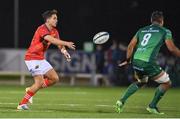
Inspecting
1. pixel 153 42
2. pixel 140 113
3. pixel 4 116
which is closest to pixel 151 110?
pixel 140 113

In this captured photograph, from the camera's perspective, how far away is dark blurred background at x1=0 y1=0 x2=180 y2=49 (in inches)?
1423

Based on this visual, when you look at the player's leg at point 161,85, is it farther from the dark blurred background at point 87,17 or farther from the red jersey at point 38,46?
the dark blurred background at point 87,17

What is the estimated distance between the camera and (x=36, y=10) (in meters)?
37.3

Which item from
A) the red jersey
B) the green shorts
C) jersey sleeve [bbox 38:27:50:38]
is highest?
jersey sleeve [bbox 38:27:50:38]

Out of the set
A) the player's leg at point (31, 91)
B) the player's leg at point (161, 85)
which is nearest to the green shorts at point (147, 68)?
the player's leg at point (161, 85)

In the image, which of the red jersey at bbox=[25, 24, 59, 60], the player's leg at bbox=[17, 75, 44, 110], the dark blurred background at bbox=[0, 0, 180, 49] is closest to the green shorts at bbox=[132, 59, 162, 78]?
the red jersey at bbox=[25, 24, 59, 60]

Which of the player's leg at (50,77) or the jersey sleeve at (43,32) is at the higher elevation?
the jersey sleeve at (43,32)

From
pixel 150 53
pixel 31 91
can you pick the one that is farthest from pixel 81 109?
pixel 150 53

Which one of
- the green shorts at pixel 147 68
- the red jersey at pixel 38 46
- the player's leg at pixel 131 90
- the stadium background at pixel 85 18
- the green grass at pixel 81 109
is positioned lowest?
the stadium background at pixel 85 18

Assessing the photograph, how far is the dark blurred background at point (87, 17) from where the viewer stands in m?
36.2

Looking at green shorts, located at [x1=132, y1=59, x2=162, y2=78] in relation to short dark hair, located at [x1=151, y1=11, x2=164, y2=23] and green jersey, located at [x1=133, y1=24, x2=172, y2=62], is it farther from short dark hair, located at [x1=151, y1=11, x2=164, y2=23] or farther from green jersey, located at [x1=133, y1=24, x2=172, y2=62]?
short dark hair, located at [x1=151, y1=11, x2=164, y2=23]

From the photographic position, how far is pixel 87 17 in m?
37.0

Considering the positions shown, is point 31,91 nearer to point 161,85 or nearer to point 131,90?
point 131,90

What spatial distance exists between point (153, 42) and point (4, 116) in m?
3.60
